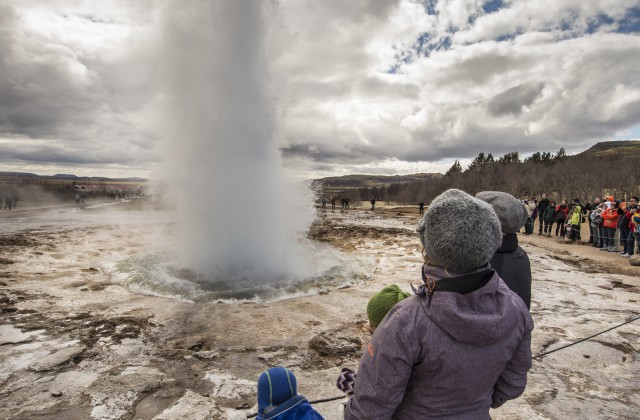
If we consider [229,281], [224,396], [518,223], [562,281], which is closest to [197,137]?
[229,281]

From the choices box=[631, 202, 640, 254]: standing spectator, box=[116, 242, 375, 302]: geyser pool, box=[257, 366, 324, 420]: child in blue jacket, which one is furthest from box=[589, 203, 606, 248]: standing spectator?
box=[257, 366, 324, 420]: child in blue jacket

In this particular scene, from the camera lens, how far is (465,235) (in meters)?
1.02

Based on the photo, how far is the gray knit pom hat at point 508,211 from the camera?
2.00 m

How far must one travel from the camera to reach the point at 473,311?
3.32 feet

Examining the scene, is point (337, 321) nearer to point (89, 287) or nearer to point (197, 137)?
point (89, 287)

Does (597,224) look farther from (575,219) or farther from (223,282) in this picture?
(223,282)

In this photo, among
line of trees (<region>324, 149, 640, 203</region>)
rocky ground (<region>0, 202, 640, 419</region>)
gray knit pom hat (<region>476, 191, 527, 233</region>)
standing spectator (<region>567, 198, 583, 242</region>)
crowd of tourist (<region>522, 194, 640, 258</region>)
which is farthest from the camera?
line of trees (<region>324, 149, 640, 203</region>)

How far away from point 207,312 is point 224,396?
2347 mm

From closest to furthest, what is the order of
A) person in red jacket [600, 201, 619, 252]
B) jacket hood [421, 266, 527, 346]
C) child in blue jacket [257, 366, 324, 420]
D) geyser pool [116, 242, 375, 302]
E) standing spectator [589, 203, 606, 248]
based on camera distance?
jacket hood [421, 266, 527, 346] → child in blue jacket [257, 366, 324, 420] → geyser pool [116, 242, 375, 302] → person in red jacket [600, 201, 619, 252] → standing spectator [589, 203, 606, 248]

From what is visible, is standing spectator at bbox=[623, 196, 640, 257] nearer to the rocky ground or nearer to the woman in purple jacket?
the rocky ground

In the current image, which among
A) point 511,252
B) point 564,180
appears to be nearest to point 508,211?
point 511,252

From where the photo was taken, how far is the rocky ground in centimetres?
292

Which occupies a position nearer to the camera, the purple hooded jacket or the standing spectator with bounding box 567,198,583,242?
the purple hooded jacket

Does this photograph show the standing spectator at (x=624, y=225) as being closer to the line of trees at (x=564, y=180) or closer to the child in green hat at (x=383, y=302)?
the child in green hat at (x=383, y=302)
